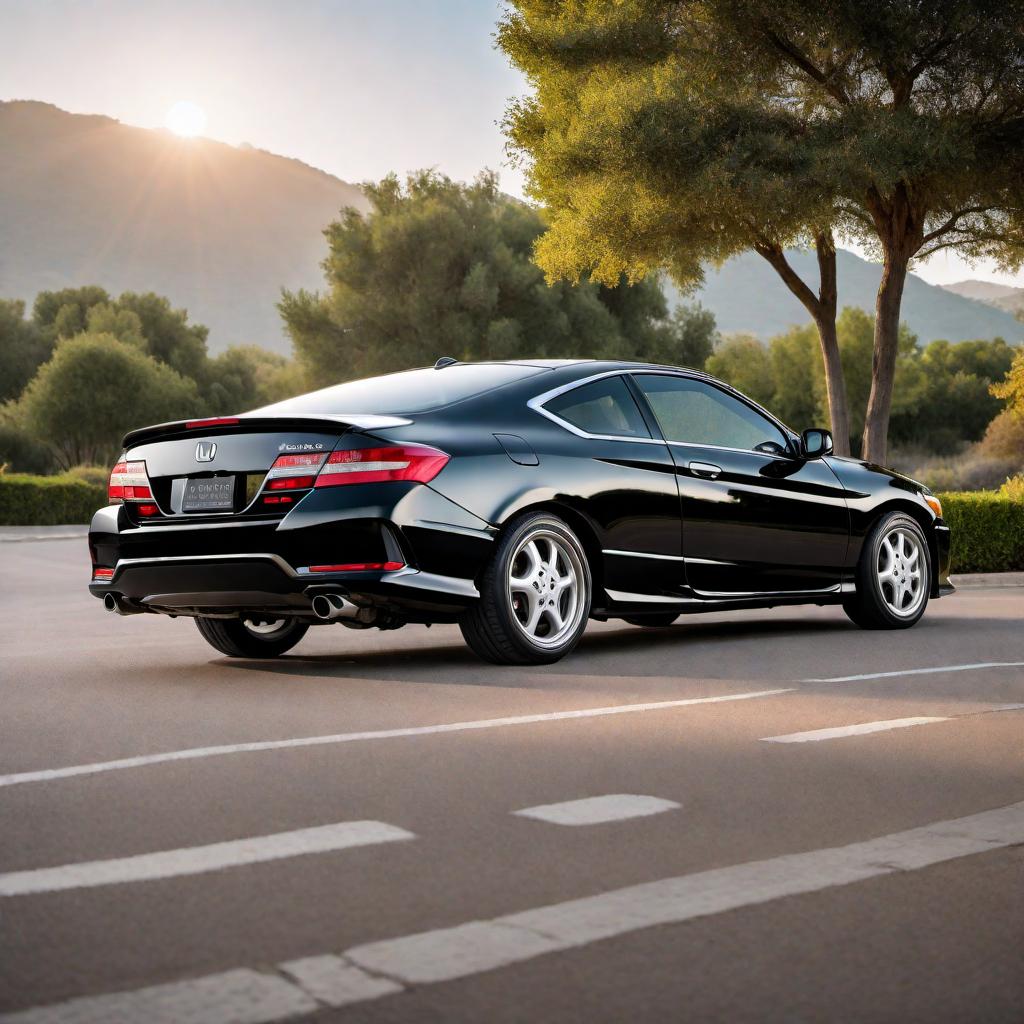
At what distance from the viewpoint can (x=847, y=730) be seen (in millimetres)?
6641

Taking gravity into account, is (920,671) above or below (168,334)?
below

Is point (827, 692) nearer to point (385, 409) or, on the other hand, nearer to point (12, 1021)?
point (385, 409)

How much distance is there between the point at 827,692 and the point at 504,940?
14.4 ft

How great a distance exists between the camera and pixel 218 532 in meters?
8.23

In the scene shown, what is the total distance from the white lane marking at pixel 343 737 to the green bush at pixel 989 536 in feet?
36.7

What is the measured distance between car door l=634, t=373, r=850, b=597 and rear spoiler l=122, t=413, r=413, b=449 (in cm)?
201

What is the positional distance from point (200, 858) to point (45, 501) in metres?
39.3

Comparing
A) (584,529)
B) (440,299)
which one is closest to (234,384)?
(440,299)

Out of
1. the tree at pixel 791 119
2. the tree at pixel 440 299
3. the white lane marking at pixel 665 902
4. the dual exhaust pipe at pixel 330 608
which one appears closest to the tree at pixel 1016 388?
the tree at pixel 791 119

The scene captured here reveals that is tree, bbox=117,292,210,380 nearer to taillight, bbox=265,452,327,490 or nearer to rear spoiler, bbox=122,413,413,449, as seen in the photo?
rear spoiler, bbox=122,413,413,449

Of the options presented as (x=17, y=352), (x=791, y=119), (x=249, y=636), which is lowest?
(x=249, y=636)

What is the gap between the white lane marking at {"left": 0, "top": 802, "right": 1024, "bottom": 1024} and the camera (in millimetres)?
3176

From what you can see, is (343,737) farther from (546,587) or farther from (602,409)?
(602,409)

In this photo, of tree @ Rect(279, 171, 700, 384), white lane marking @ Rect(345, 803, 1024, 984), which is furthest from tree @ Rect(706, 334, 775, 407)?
white lane marking @ Rect(345, 803, 1024, 984)
